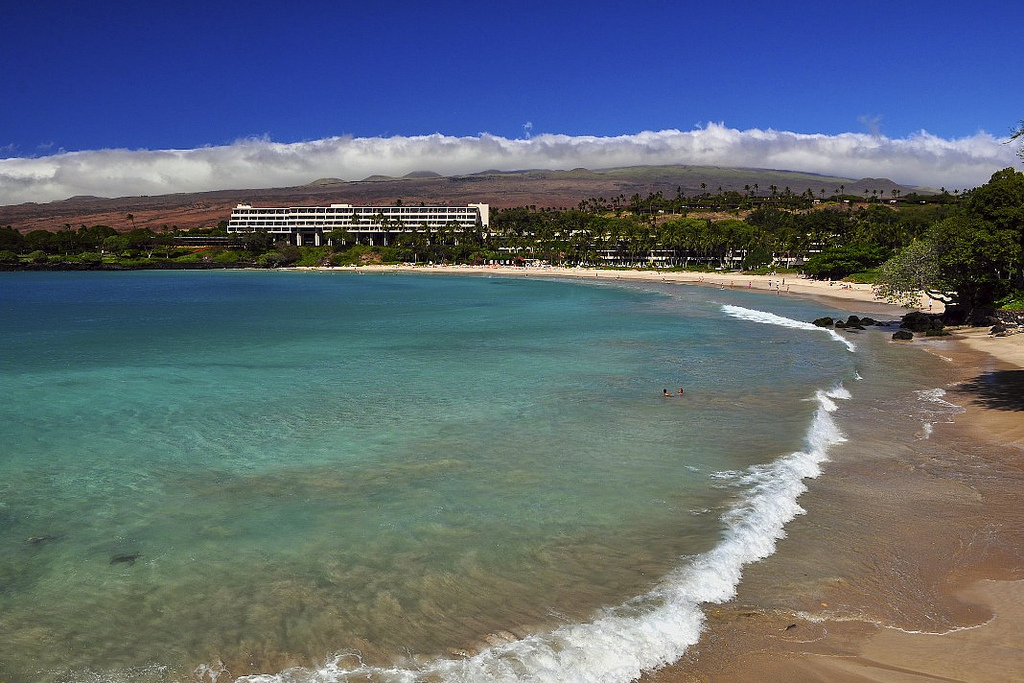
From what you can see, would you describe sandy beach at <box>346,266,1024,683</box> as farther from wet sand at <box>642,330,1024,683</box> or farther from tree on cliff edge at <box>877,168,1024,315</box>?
tree on cliff edge at <box>877,168,1024,315</box>

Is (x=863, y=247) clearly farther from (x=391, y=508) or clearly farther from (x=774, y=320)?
(x=391, y=508)

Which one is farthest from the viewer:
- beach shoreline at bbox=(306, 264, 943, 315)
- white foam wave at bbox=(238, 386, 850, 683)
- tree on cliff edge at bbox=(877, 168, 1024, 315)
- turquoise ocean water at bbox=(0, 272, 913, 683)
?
beach shoreline at bbox=(306, 264, 943, 315)

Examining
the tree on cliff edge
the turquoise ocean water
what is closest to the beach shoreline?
the tree on cliff edge

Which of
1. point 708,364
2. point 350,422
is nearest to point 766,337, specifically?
point 708,364

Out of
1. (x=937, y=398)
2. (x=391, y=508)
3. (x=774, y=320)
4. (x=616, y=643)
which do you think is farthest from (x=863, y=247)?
(x=616, y=643)

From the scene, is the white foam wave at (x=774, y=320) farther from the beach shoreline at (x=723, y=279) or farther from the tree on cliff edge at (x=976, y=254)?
the beach shoreline at (x=723, y=279)

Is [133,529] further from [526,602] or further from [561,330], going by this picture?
[561,330]

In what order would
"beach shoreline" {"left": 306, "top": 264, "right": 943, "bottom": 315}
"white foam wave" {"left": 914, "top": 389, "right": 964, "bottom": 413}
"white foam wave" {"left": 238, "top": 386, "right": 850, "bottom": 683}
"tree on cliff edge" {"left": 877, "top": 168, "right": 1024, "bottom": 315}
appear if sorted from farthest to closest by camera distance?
1. "beach shoreline" {"left": 306, "top": 264, "right": 943, "bottom": 315}
2. "tree on cliff edge" {"left": 877, "top": 168, "right": 1024, "bottom": 315}
3. "white foam wave" {"left": 914, "top": 389, "right": 964, "bottom": 413}
4. "white foam wave" {"left": 238, "top": 386, "right": 850, "bottom": 683}
